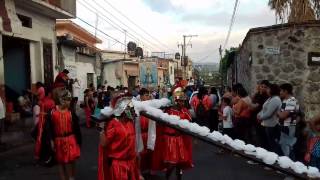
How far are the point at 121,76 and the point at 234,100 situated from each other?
3700cm

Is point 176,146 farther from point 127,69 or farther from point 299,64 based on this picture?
point 127,69

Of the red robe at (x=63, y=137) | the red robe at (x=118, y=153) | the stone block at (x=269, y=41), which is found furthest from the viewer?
the stone block at (x=269, y=41)

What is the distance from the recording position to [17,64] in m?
19.6

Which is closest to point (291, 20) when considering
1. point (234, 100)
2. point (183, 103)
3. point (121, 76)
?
point (234, 100)

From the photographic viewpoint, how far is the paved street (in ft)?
32.4

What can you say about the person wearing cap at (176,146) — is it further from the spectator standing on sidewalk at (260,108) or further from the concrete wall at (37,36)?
the concrete wall at (37,36)

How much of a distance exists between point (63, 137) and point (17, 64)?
1166cm

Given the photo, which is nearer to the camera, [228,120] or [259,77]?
[228,120]

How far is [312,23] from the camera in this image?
12.5 meters

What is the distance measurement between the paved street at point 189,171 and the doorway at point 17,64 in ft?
20.7

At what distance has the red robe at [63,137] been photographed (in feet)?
28.1

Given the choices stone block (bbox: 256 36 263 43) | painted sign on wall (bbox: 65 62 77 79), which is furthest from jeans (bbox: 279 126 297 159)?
painted sign on wall (bbox: 65 62 77 79)

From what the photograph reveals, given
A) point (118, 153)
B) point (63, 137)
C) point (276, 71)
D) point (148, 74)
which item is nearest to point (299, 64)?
point (276, 71)

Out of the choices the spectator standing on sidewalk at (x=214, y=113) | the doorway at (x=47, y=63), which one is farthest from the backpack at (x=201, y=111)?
the doorway at (x=47, y=63)
